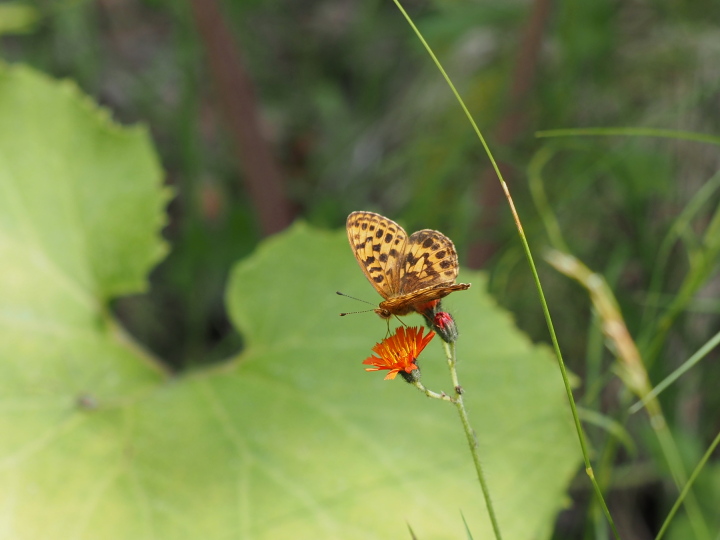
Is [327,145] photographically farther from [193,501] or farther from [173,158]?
[193,501]

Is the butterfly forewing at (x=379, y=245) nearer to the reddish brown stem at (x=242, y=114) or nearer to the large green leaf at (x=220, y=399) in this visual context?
the large green leaf at (x=220, y=399)

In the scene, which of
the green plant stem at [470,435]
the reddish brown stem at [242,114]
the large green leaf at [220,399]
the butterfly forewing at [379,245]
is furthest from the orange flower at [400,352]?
the reddish brown stem at [242,114]

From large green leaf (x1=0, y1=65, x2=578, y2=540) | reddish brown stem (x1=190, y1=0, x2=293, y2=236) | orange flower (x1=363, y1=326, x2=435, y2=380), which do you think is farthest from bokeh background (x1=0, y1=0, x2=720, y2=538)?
orange flower (x1=363, y1=326, x2=435, y2=380)

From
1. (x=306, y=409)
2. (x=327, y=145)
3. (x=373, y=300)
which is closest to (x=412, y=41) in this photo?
(x=327, y=145)

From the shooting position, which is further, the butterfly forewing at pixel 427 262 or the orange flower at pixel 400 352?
the butterfly forewing at pixel 427 262

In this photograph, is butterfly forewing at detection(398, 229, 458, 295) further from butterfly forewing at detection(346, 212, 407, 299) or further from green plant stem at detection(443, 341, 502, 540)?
green plant stem at detection(443, 341, 502, 540)

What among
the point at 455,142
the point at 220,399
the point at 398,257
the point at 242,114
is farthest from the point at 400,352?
the point at 455,142
